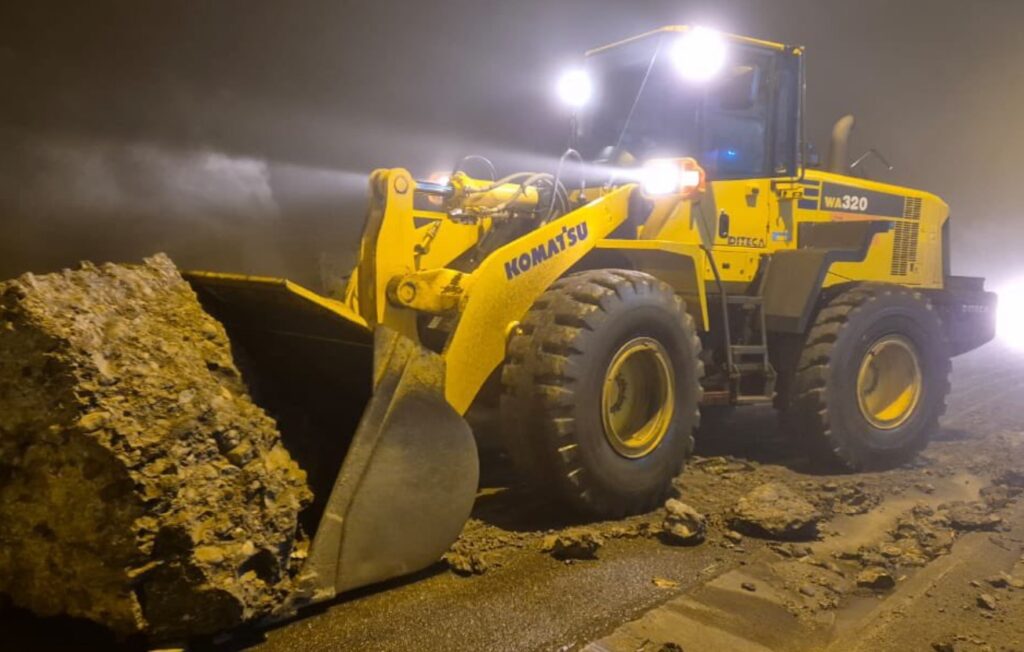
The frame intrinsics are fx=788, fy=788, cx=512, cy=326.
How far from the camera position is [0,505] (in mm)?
2668

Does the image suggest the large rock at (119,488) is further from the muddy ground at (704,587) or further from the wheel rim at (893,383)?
the wheel rim at (893,383)

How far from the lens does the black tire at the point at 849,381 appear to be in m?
5.68

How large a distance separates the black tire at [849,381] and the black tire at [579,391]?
1744mm

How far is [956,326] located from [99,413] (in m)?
7.23

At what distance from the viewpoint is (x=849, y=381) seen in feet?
19.1

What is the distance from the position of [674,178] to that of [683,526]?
225cm

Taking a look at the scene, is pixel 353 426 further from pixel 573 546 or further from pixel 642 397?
pixel 642 397

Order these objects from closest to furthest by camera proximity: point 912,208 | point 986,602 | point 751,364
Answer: point 986,602, point 751,364, point 912,208

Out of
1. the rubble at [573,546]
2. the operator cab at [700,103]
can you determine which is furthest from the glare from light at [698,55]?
the rubble at [573,546]

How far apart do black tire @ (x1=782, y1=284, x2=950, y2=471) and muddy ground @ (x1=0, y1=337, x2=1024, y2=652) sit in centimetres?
53

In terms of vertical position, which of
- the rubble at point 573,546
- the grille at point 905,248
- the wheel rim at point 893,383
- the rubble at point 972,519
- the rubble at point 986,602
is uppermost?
the grille at point 905,248

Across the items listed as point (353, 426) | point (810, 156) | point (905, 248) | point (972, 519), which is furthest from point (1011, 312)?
point (353, 426)

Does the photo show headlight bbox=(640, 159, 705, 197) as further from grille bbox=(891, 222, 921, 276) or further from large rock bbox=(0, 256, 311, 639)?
large rock bbox=(0, 256, 311, 639)

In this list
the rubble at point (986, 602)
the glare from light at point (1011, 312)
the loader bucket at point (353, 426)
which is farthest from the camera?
the glare from light at point (1011, 312)
